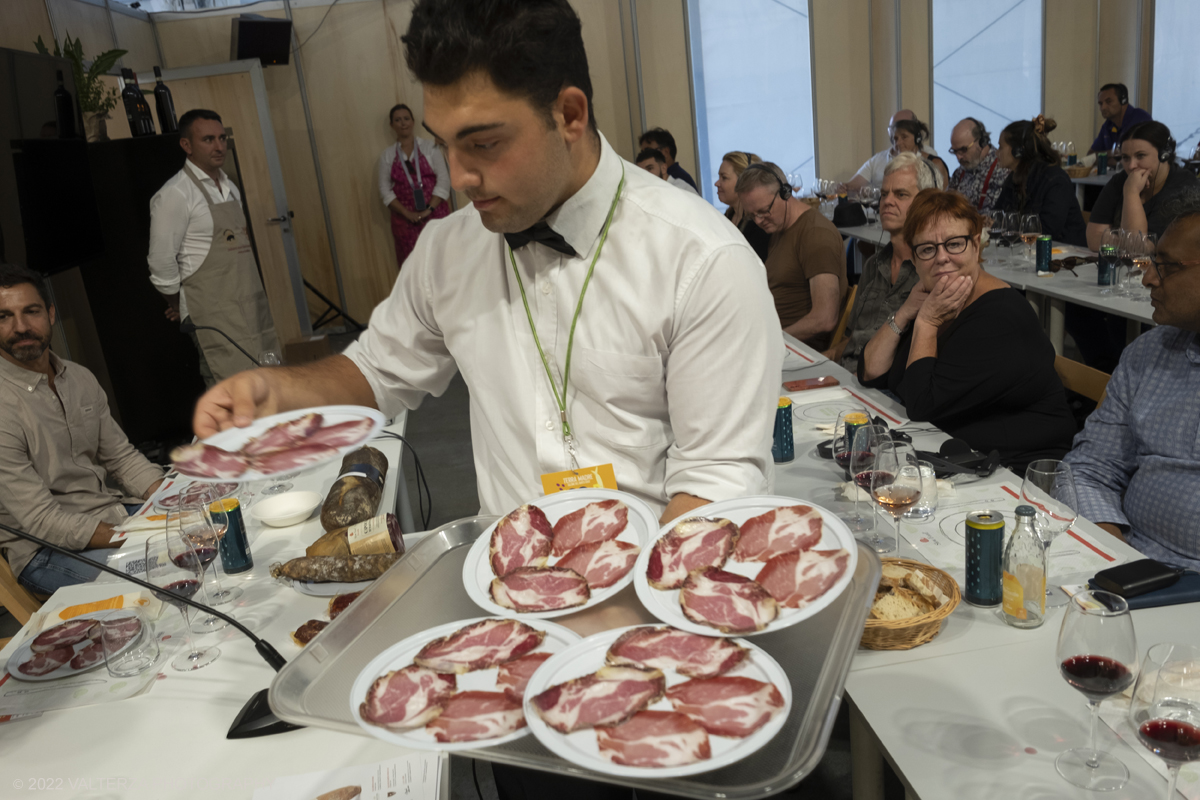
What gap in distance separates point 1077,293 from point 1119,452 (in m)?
2.13

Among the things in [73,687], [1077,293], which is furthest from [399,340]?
[1077,293]

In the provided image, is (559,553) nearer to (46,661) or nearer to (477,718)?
(477,718)

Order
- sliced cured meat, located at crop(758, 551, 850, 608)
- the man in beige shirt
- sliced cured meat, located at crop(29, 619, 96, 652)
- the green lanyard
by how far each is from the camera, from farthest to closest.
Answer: the man in beige shirt
sliced cured meat, located at crop(29, 619, 96, 652)
the green lanyard
sliced cured meat, located at crop(758, 551, 850, 608)

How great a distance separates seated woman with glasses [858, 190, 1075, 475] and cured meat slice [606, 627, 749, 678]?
5.84 ft

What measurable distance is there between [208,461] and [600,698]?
62 centimetres

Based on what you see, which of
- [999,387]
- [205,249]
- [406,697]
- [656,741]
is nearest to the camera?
[656,741]

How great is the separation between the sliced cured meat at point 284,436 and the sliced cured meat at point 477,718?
0.46 metres

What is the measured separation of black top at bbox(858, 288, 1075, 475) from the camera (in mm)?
2428

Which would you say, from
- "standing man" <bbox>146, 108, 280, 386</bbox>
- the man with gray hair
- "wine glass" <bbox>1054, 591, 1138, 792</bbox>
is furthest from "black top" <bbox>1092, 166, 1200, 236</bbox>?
"standing man" <bbox>146, 108, 280, 386</bbox>

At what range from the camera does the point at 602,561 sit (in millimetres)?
1112

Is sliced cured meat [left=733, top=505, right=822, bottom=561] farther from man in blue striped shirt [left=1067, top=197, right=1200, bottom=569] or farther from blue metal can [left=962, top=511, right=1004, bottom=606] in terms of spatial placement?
man in blue striped shirt [left=1067, top=197, right=1200, bottom=569]

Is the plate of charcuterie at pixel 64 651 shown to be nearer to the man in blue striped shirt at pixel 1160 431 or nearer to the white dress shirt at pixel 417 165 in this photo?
the man in blue striped shirt at pixel 1160 431

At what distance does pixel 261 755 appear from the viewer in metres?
1.32

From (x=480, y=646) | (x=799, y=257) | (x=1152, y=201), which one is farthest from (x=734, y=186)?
(x=480, y=646)
